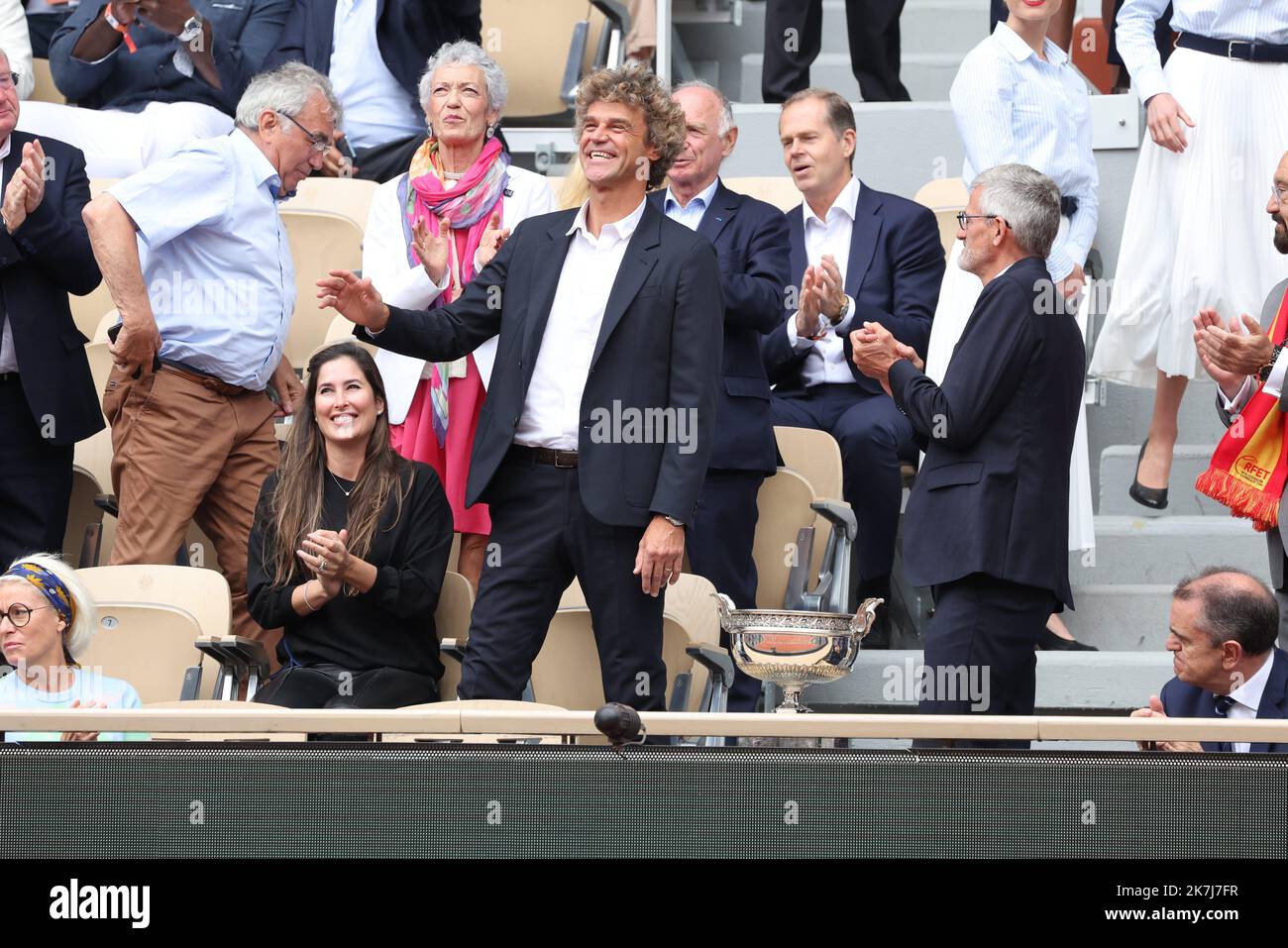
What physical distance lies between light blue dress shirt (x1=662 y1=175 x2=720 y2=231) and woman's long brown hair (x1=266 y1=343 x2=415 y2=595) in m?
1.04

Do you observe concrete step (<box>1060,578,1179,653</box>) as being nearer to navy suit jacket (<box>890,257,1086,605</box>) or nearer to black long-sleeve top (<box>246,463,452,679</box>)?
navy suit jacket (<box>890,257,1086,605</box>)

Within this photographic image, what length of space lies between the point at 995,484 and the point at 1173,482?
230 cm

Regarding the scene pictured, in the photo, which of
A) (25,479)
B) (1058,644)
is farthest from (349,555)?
(1058,644)

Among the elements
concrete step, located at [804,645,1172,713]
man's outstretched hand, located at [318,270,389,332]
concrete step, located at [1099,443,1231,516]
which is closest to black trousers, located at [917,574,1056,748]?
concrete step, located at [804,645,1172,713]

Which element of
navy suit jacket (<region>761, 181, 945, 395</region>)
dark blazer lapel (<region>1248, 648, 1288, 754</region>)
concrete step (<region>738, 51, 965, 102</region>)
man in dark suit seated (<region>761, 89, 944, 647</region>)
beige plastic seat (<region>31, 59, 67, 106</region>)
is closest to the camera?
dark blazer lapel (<region>1248, 648, 1288, 754</region>)

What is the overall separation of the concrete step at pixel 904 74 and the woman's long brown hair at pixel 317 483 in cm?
429

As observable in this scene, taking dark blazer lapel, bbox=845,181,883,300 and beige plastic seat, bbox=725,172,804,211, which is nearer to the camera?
dark blazer lapel, bbox=845,181,883,300

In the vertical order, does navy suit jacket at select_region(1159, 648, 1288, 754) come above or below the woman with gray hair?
below

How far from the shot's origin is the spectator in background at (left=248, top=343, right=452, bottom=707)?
460 cm

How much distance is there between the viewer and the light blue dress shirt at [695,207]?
5.50m

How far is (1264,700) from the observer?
411 cm

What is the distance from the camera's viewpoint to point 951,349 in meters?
5.37

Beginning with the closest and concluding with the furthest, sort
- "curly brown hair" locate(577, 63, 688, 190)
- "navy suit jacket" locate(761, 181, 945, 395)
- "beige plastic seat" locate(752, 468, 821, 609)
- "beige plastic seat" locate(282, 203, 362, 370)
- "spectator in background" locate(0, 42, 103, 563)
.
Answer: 1. "curly brown hair" locate(577, 63, 688, 190)
2. "spectator in background" locate(0, 42, 103, 563)
3. "beige plastic seat" locate(752, 468, 821, 609)
4. "navy suit jacket" locate(761, 181, 945, 395)
5. "beige plastic seat" locate(282, 203, 362, 370)
